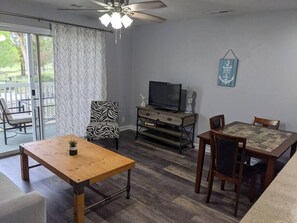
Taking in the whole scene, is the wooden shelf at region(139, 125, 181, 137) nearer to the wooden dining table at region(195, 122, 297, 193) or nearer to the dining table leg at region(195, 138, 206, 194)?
the wooden dining table at region(195, 122, 297, 193)

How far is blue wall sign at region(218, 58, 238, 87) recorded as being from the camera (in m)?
3.97

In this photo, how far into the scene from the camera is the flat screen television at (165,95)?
4.45 m

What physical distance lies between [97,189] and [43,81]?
90.2 inches

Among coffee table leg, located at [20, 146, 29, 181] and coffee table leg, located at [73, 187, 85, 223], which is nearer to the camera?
coffee table leg, located at [73, 187, 85, 223]

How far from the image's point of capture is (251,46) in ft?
12.4

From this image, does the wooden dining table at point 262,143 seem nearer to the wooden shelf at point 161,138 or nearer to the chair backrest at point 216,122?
the chair backrest at point 216,122

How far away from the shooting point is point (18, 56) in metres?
4.10

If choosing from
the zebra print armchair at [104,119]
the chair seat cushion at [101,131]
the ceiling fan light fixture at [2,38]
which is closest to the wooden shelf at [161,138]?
the zebra print armchair at [104,119]

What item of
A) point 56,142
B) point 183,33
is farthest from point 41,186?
point 183,33

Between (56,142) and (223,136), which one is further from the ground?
(223,136)

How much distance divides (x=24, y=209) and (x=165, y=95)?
347cm

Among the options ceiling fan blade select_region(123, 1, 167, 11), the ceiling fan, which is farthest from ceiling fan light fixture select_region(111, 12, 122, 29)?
ceiling fan blade select_region(123, 1, 167, 11)

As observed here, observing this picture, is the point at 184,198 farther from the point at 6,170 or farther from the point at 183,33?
the point at 183,33

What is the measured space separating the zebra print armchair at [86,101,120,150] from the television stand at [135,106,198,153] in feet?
2.07
